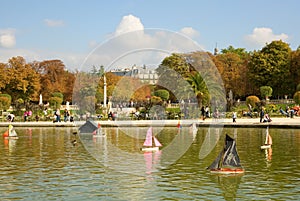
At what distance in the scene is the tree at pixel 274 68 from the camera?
64938 millimetres

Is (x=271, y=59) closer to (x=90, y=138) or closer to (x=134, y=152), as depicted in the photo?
(x=90, y=138)

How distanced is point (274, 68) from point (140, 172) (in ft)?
172

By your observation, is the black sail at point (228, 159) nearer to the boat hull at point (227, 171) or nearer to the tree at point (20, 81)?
the boat hull at point (227, 171)

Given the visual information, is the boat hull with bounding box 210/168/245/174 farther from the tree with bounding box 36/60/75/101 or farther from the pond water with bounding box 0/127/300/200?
the tree with bounding box 36/60/75/101

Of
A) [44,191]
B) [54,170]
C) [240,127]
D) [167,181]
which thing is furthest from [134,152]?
[240,127]

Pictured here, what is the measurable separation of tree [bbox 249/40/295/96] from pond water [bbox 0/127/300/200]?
4094cm

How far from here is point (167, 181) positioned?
1441 cm

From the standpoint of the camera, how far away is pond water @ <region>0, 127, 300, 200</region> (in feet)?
42.1

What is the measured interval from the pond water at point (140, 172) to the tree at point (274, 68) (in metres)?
40.9

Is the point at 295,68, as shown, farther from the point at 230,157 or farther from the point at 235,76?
the point at 230,157

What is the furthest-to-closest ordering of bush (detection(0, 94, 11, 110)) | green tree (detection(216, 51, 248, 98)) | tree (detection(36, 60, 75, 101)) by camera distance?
tree (detection(36, 60, 75, 101)) < green tree (detection(216, 51, 248, 98)) < bush (detection(0, 94, 11, 110))

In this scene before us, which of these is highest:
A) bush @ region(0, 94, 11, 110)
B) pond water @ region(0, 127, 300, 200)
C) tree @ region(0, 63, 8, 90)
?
tree @ region(0, 63, 8, 90)

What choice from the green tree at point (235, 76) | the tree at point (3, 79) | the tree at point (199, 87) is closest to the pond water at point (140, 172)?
the tree at point (199, 87)

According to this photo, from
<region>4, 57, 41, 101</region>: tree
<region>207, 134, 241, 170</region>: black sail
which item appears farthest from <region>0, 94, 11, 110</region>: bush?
<region>207, 134, 241, 170</region>: black sail
